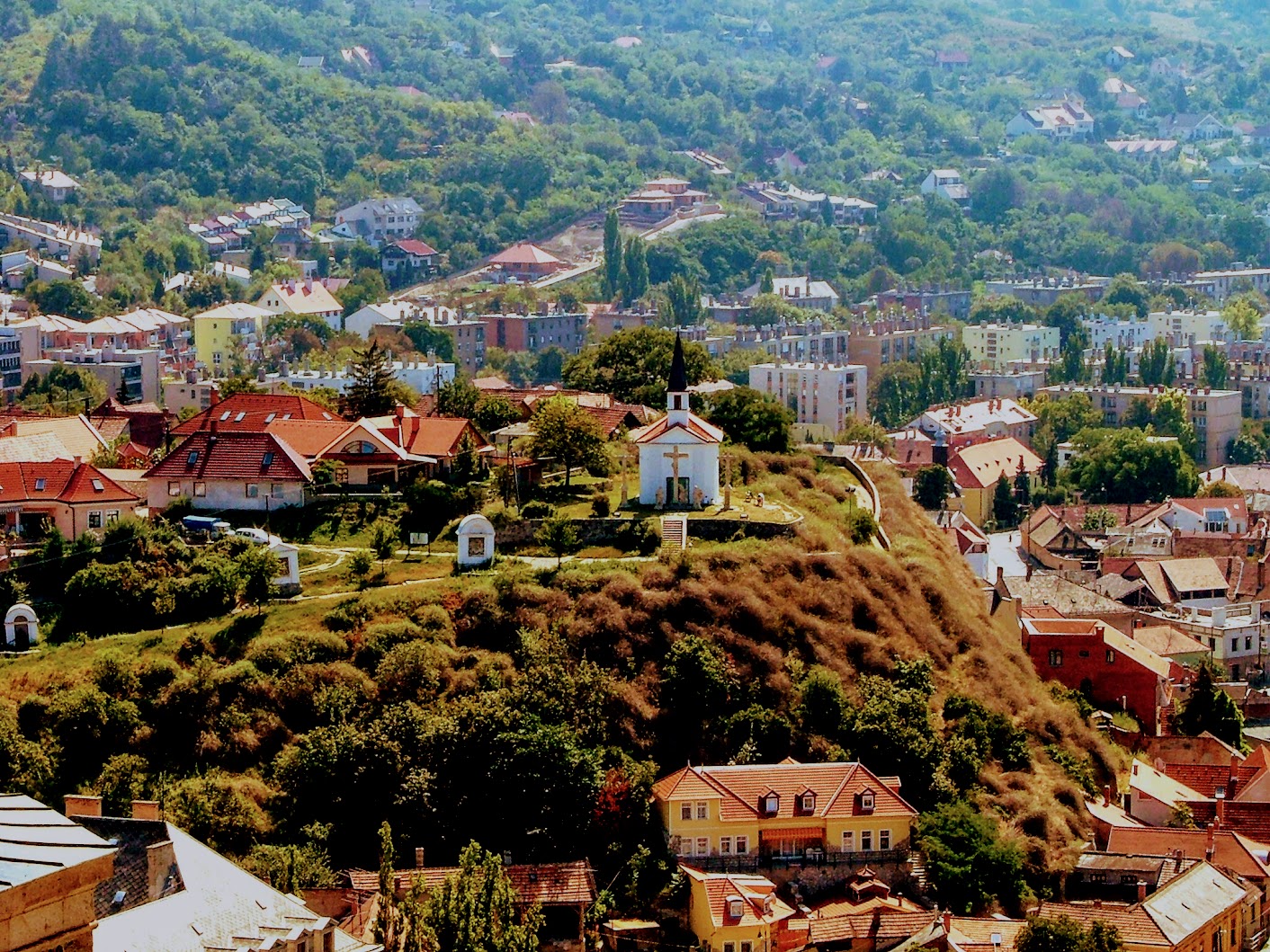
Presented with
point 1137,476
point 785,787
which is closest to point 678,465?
point 785,787

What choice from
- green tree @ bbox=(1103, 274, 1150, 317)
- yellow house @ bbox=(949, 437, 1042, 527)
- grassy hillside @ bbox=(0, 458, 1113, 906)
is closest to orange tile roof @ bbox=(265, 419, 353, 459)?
grassy hillside @ bbox=(0, 458, 1113, 906)

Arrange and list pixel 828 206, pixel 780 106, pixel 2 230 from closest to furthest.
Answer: pixel 2 230, pixel 828 206, pixel 780 106

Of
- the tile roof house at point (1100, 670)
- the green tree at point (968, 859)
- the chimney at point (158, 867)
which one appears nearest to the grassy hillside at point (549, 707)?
the green tree at point (968, 859)

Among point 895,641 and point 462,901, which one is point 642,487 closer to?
point 895,641

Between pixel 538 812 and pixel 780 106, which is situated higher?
pixel 780 106

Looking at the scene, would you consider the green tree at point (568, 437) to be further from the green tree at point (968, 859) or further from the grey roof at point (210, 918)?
the grey roof at point (210, 918)

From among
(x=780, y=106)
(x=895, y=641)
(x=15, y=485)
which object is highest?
(x=780, y=106)

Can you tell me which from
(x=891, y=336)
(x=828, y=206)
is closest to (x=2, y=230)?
(x=891, y=336)

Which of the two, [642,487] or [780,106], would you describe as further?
[780,106]

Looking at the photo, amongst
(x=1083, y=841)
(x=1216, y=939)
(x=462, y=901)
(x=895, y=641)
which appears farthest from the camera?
(x=895, y=641)
